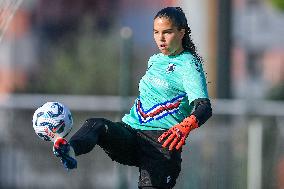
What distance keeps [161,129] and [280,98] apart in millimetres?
13286

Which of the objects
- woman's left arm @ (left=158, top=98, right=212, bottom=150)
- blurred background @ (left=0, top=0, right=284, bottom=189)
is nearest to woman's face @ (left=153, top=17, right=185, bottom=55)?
woman's left arm @ (left=158, top=98, right=212, bottom=150)

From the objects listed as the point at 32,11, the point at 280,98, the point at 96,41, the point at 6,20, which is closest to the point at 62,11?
the point at 32,11

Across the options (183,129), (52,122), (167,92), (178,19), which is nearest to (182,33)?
(178,19)

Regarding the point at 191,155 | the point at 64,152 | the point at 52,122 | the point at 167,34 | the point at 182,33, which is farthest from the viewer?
the point at 191,155

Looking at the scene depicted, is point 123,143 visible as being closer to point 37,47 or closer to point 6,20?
point 6,20

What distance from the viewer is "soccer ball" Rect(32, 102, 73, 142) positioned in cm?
1035

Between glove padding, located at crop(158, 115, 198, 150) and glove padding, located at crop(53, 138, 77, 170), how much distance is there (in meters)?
0.72

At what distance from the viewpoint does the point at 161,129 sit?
36.0ft

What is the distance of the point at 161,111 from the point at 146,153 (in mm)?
359

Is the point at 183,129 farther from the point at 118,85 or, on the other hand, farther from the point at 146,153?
the point at 118,85

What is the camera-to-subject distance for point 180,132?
1041cm

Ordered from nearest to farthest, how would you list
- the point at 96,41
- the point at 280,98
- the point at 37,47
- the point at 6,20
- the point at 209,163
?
the point at 6,20, the point at 209,163, the point at 280,98, the point at 96,41, the point at 37,47

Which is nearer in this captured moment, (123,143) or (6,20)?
(123,143)

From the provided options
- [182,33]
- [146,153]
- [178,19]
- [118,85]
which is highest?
[178,19]
